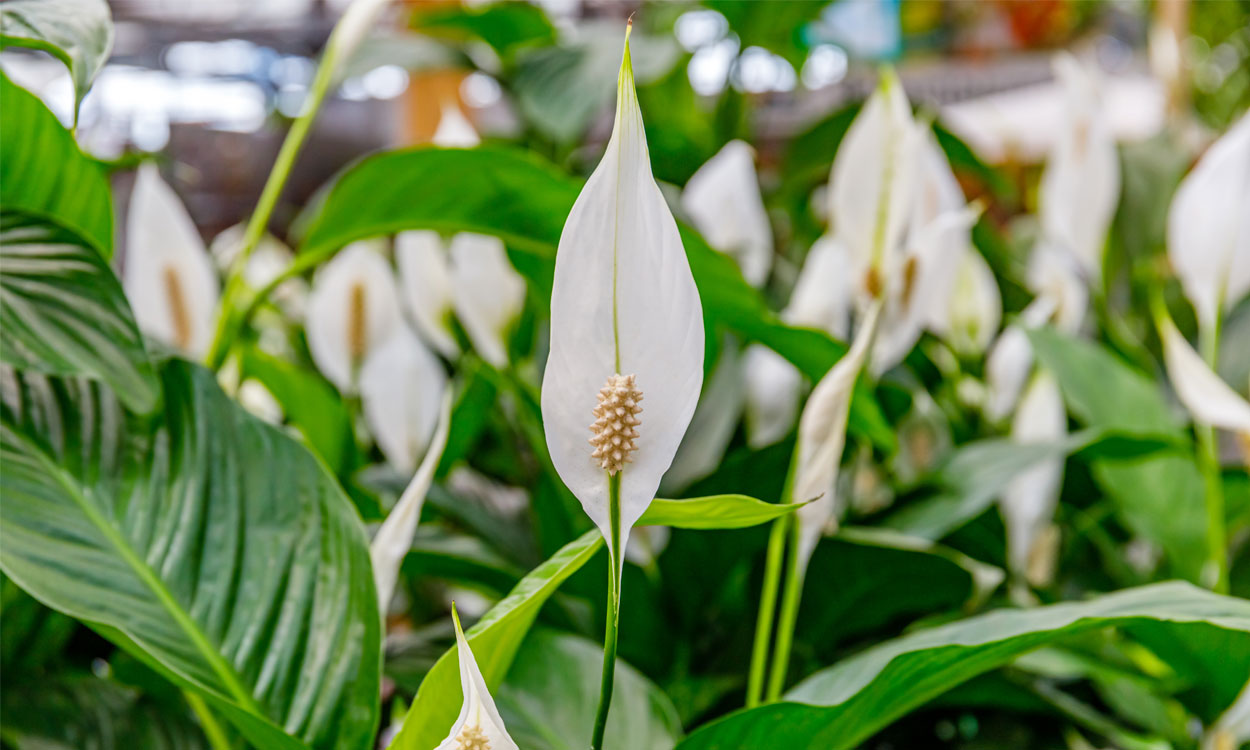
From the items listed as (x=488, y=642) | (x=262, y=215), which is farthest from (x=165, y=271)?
(x=488, y=642)

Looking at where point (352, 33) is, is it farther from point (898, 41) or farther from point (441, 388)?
point (898, 41)

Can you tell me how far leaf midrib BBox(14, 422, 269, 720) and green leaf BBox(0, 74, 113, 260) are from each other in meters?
0.07

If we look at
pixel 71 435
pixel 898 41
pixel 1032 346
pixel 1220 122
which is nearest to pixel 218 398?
pixel 71 435

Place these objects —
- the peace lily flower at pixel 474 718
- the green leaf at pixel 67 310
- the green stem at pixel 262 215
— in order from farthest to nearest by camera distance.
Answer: the green stem at pixel 262 215 < the green leaf at pixel 67 310 < the peace lily flower at pixel 474 718

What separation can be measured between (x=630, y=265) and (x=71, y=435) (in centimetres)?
21

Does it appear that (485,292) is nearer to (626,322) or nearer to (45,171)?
(45,171)

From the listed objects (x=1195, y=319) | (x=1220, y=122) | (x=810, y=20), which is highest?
(x=810, y=20)

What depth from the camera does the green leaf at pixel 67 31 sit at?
257mm

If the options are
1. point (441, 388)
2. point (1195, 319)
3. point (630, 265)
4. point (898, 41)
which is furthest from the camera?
point (898, 41)

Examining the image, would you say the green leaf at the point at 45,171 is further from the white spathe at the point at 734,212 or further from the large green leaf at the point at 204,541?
the white spathe at the point at 734,212

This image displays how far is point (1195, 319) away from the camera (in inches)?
27.9

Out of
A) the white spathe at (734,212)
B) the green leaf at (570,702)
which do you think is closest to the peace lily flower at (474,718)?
the green leaf at (570,702)

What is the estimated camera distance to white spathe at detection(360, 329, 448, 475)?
0.51 metres

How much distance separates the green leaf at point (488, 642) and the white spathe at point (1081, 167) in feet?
1.33
